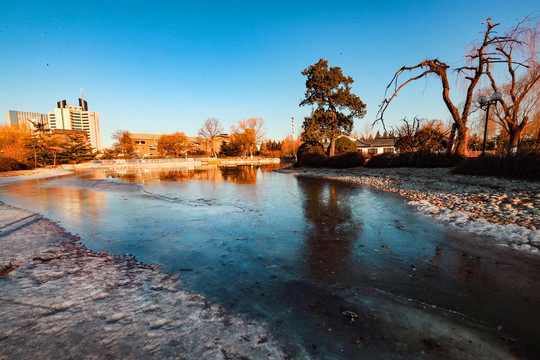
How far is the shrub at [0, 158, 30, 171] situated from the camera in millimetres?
29000

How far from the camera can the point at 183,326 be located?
8.50 feet

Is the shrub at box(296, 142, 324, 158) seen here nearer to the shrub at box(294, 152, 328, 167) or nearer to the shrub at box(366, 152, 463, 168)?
the shrub at box(294, 152, 328, 167)

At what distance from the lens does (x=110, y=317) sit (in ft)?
8.93

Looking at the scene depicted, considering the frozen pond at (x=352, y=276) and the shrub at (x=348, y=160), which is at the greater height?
the shrub at (x=348, y=160)

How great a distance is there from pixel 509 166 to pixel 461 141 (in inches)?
265

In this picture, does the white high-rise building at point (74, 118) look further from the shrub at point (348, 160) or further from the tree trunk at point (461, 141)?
the tree trunk at point (461, 141)

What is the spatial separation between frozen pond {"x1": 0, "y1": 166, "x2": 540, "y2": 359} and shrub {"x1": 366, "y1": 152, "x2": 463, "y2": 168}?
13.6m

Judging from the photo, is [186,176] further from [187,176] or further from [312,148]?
[312,148]

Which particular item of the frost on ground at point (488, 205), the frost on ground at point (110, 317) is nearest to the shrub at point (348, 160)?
the frost on ground at point (488, 205)

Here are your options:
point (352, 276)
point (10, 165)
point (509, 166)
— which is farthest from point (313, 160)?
point (10, 165)

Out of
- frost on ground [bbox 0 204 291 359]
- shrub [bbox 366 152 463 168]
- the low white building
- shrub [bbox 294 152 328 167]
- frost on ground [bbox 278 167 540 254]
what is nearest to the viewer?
frost on ground [bbox 0 204 291 359]

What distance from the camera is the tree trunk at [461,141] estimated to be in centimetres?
1658

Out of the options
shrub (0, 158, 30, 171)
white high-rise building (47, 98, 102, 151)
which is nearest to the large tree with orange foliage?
shrub (0, 158, 30, 171)

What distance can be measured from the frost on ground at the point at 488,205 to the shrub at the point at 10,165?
139 feet
